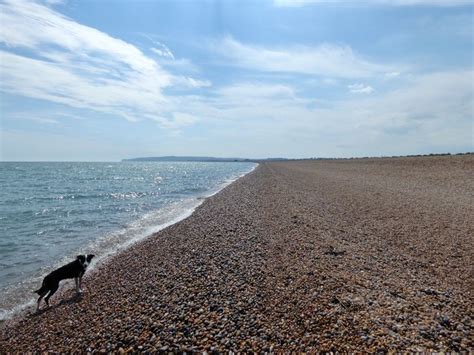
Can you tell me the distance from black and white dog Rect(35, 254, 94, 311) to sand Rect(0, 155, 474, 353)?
0.38m

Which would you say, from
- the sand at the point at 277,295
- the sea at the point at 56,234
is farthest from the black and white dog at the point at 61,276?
the sea at the point at 56,234

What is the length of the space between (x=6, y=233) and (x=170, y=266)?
12123 mm

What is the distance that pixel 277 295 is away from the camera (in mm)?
Result: 6242

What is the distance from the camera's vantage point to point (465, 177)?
26125mm

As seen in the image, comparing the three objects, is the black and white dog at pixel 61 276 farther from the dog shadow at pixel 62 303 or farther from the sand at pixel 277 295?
the sand at pixel 277 295

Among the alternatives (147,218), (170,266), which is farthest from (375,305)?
(147,218)

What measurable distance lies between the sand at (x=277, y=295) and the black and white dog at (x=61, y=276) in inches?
15.1

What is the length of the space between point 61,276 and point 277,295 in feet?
19.0

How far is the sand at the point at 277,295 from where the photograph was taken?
4812 mm

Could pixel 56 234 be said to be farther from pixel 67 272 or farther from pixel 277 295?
pixel 277 295

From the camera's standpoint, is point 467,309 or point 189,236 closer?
point 467,309

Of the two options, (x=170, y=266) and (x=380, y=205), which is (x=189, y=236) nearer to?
(x=170, y=266)

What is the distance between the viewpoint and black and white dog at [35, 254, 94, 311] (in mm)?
7465

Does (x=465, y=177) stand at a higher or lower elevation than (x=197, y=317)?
higher
